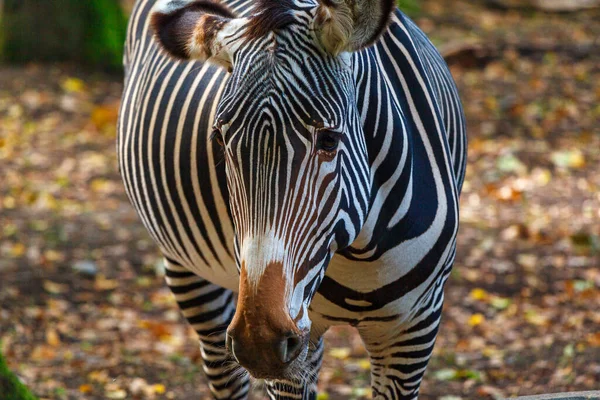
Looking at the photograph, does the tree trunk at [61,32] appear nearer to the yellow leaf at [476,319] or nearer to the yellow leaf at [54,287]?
the yellow leaf at [54,287]

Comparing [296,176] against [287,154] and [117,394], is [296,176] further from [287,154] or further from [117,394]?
[117,394]

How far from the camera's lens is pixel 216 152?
314 cm

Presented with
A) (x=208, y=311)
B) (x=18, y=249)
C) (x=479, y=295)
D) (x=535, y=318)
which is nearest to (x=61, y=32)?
(x=18, y=249)

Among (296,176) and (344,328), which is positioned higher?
(296,176)

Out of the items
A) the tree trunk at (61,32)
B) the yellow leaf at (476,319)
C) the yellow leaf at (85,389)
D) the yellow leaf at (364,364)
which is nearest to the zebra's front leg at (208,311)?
the yellow leaf at (85,389)

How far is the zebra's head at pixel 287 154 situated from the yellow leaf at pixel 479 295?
13.6ft

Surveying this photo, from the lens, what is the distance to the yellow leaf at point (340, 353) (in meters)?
5.70

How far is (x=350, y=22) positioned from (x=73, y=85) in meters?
9.30

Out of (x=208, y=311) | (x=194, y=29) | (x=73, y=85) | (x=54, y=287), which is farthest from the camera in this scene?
(x=73, y=85)

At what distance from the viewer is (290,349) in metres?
2.25

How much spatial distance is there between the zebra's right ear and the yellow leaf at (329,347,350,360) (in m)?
3.24

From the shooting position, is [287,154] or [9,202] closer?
[287,154]

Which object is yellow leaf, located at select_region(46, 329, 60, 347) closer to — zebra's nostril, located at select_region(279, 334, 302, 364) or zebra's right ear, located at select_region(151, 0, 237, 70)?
zebra's right ear, located at select_region(151, 0, 237, 70)

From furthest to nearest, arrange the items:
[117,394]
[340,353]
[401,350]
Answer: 1. [340,353]
2. [117,394]
3. [401,350]
